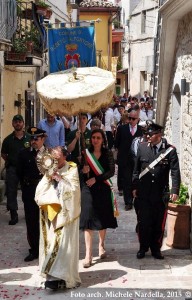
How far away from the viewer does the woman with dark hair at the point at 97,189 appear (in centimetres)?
803

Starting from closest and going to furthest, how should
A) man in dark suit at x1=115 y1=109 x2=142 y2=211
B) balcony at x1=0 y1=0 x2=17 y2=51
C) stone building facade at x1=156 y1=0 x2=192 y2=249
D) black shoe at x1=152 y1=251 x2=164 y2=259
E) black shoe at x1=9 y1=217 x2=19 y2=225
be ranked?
black shoe at x1=152 y1=251 x2=164 y2=259 → stone building facade at x1=156 y1=0 x2=192 y2=249 → black shoe at x1=9 y1=217 x2=19 y2=225 → man in dark suit at x1=115 y1=109 x2=142 y2=211 → balcony at x1=0 y1=0 x2=17 y2=51

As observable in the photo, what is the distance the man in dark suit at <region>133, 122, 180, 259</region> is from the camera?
8.10 meters

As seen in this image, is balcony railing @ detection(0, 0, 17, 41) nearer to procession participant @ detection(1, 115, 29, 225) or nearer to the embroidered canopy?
procession participant @ detection(1, 115, 29, 225)

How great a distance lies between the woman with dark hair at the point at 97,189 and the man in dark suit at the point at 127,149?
134 inches

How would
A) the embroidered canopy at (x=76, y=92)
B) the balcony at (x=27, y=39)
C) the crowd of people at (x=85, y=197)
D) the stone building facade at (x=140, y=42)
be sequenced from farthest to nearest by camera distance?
the stone building facade at (x=140, y=42) → the balcony at (x=27, y=39) → the embroidered canopy at (x=76, y=92) → the crowd of people at (x=85, y=197)

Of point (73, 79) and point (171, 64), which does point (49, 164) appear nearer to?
point (73, 79)

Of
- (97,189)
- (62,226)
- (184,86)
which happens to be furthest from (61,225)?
(184,86)

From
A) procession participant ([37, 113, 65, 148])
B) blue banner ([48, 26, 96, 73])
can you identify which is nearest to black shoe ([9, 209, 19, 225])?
procession participant ([37, 113, 65, 148])

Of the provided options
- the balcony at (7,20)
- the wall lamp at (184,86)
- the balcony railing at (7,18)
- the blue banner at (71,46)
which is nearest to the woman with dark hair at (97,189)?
the wall lamp at (184,86)

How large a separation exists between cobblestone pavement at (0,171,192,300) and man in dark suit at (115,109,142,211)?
214cm

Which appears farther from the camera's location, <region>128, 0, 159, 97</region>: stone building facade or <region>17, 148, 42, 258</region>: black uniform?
<region>128, 0, 159, 97</region>: stone building facade

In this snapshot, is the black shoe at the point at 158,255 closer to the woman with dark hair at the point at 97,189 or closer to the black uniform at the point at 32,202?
the woman with dark hair at the point at 97,189

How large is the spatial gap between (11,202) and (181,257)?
3611 mm

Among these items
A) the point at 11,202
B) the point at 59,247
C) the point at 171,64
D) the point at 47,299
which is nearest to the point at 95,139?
the point at 59,247
